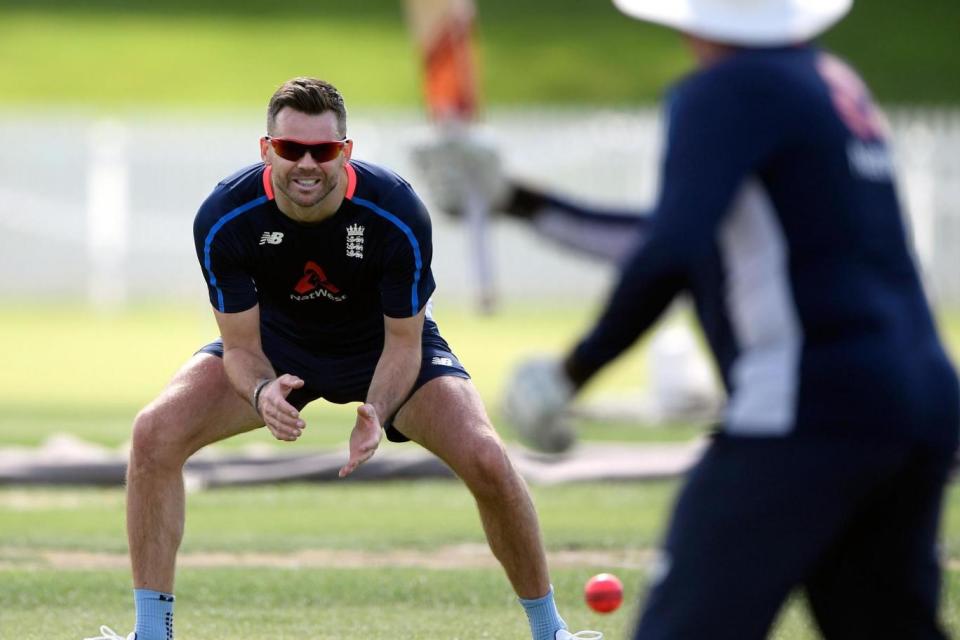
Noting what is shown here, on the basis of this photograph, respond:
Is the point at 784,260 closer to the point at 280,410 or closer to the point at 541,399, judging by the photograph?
the point at 541,399

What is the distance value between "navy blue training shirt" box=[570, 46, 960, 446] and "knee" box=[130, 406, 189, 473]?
252 cm

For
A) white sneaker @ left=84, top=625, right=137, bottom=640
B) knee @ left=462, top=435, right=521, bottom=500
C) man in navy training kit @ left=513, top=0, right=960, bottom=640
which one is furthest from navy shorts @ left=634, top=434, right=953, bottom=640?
white sneaker @ left=84, top=625, right=137, bottom=640

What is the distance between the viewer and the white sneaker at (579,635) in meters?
6.12

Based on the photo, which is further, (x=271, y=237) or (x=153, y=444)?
(x=271, y=237)

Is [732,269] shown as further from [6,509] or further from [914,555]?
[6,509]

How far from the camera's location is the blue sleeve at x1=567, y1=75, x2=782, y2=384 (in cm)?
373

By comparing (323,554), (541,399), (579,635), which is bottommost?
(323,554)

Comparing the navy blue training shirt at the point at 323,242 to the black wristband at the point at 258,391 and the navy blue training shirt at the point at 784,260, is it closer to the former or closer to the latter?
the black wristband at the point at 258,391

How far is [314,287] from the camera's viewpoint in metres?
6.35

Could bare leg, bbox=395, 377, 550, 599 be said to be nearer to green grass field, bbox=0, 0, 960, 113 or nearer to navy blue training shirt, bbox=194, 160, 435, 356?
navy blue training shirt, bbox=194, 160, 435, 356

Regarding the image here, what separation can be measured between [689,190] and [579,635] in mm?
3004

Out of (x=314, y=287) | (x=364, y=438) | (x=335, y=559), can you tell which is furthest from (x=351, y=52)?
(x=364, y=438)

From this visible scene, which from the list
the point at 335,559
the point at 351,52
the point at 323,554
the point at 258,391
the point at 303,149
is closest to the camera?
the point at 303,149

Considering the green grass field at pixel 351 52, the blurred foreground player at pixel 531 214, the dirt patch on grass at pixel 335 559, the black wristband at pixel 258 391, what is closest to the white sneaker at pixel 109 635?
the black wristband at pixel 258 391
